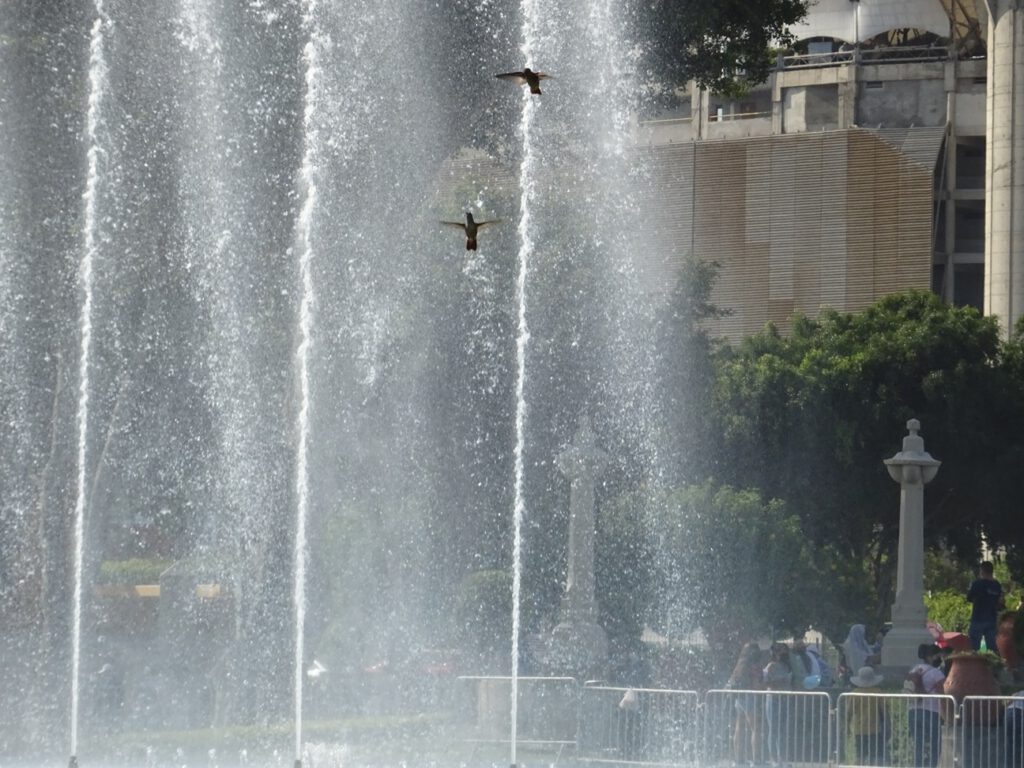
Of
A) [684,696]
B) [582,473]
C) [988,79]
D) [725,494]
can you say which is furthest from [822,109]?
[684,696]

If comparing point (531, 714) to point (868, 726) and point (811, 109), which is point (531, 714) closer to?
point (868, 726)

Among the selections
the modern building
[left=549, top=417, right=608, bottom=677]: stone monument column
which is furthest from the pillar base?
the modern building

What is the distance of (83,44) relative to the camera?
18.1m

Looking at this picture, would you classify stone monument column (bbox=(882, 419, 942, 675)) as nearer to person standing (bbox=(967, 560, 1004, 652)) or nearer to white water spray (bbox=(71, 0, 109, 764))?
person standing (bbox=(967, 560, 1004, 652))

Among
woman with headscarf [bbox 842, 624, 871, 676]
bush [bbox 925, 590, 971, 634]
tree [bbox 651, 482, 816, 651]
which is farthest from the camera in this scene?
bush [bbox 925, 590, 971, 634]

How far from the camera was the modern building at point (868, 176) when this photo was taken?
156 feet

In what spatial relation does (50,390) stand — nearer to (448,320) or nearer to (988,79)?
(448,320)

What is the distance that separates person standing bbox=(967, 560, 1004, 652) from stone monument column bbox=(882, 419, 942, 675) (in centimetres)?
128

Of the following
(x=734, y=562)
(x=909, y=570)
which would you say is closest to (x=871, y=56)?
(x=734, y=562)

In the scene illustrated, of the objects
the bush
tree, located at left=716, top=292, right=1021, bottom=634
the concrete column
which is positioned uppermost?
the concrete column

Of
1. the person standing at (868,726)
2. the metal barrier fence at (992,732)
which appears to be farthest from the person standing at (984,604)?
the metal barrier fence at (992,732)

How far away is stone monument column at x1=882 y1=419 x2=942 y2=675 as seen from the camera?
21344mm

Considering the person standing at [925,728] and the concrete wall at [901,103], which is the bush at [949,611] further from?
the person standing at [925,728]

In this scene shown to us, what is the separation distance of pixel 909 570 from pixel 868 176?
94.3 feet
